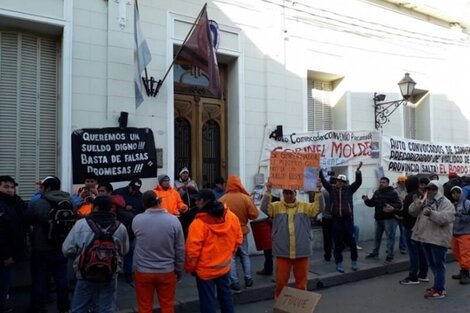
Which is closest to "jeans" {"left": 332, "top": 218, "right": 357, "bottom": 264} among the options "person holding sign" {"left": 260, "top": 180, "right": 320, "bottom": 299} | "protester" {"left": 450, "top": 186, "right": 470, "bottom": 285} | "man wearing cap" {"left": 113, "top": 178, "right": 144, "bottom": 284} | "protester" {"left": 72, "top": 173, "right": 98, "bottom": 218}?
"protester" {"left": 450, "top": 186, "right": 470, "bottom": 285}

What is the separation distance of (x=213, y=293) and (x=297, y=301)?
3.00 ft

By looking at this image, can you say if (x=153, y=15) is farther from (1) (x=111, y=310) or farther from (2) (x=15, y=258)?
(1) (x=111, y=310)

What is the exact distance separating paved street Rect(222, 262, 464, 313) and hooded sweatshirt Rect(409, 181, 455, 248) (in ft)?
2.70

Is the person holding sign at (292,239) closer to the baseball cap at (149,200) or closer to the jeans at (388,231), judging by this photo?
the baseball cap at (149,200)

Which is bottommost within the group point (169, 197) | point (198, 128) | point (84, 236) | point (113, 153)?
point (84, 236)

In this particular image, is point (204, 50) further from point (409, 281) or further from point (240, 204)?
point (409, 281)

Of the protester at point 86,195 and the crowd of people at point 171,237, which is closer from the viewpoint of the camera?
the crowd of people at point 171,237

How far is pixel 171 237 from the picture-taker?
16.0ft

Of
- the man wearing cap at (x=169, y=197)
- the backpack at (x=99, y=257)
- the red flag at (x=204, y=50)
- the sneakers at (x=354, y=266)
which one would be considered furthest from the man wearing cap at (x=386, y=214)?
the backpack at (x=99, y=257)

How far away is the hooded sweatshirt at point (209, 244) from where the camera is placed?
491cm

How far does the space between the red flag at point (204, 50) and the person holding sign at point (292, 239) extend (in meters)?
2.57

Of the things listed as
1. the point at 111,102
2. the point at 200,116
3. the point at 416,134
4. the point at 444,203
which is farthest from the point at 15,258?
the point at 416,134

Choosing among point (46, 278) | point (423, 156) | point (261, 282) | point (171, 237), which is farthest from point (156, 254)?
point (423, 156)

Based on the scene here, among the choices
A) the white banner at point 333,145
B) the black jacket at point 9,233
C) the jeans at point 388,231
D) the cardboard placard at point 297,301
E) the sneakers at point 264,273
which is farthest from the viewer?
the white banner at point 333,145
